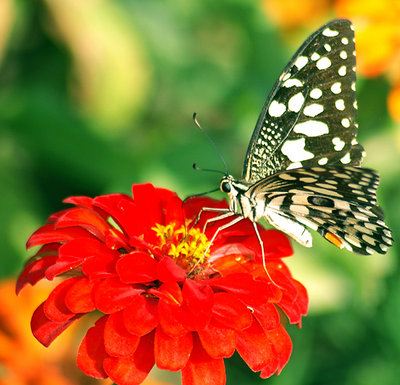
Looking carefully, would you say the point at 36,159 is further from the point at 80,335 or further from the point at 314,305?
the point at 314,305

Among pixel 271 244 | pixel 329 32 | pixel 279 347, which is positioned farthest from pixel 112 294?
pixel 329 32

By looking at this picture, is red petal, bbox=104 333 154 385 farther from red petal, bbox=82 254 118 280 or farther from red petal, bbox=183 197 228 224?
red petal, bbox=183 197 228 224

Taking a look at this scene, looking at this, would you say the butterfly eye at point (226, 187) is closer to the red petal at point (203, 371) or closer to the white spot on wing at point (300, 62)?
the white spot on wing at point (300, 62)

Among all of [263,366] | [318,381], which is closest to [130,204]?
[263,366]

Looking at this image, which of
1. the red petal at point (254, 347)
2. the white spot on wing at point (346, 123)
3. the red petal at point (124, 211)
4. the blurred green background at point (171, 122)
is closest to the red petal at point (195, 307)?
the red petal at point (254, 347)

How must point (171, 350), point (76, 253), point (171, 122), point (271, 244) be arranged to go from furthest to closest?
point (171, 122) → point (271, 244) → point (76, 253) → point (171, 350)

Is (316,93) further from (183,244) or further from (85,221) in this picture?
(85,221)

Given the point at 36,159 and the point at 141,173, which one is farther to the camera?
the point at 36,159
